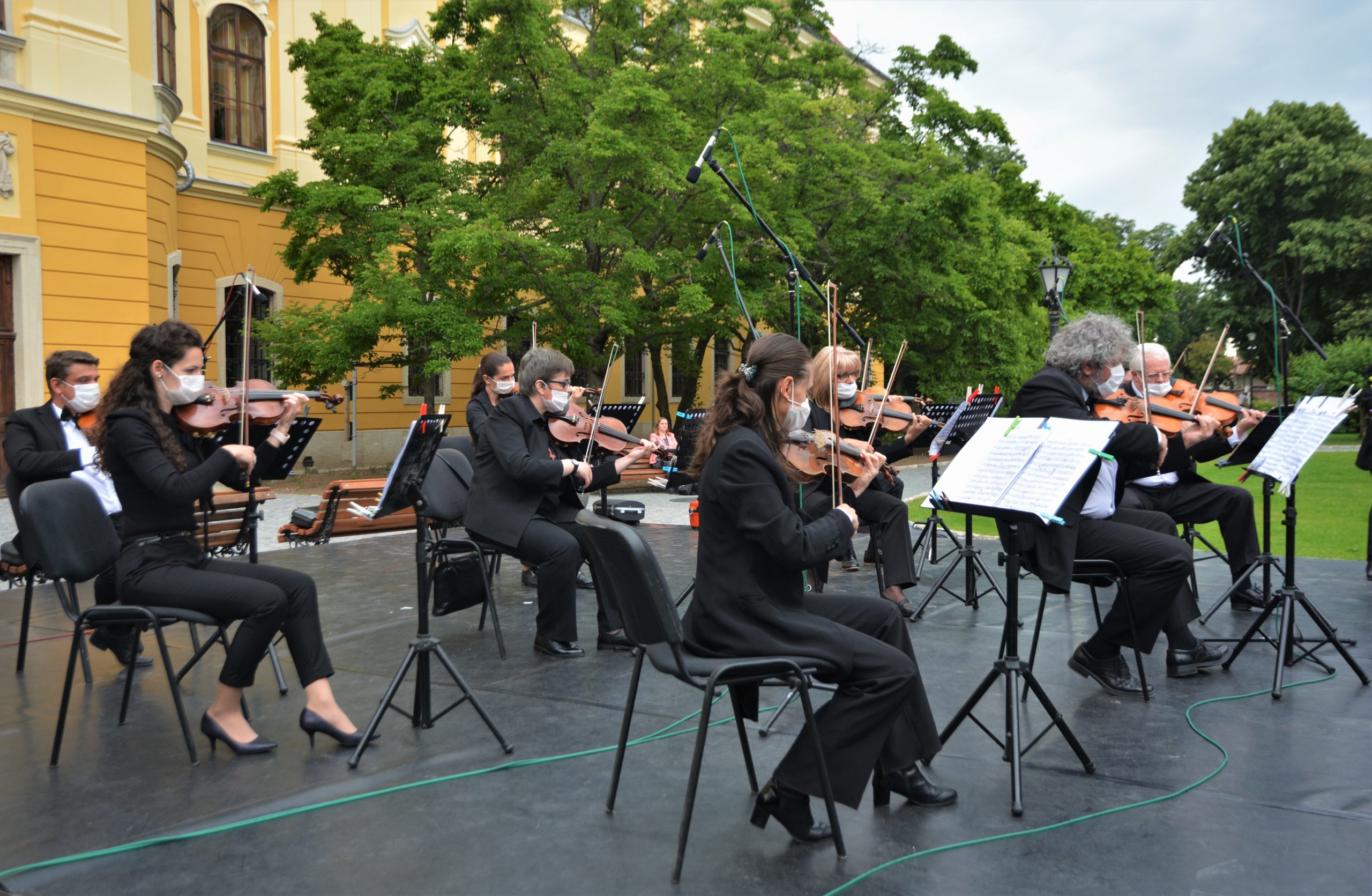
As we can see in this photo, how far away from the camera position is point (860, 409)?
6.79 metres

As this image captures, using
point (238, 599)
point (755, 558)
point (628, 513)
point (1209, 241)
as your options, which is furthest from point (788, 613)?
point (628, 513)

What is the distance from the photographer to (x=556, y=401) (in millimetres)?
6164

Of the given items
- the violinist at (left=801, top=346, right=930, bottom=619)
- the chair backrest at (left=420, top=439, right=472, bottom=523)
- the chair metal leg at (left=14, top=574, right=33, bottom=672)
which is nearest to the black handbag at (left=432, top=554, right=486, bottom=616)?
the chair backrest at (left=420, top=439, right=472, bottom=523)

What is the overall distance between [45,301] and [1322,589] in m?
14.1

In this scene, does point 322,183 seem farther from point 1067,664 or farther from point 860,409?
point 1067,664

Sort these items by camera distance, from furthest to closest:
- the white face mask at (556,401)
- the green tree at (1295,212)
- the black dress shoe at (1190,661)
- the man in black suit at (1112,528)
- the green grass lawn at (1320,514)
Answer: the green tree at (1295,212), the green grass lawn at (1320,514), the white face mask at (556,401), the black dress shoe at (1190,661), the man in black suit at (1112,528)

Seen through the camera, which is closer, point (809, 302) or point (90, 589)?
point (90, 589)

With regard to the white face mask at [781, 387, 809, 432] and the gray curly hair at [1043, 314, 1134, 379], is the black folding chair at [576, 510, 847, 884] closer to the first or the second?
the white face mask at [781, 387, 809, 432]

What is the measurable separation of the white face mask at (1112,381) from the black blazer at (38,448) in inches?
217

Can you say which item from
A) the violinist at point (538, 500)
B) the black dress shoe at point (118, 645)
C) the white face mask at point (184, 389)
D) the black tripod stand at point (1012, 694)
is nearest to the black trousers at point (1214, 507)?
the black tripod stand at point (1012, 694)

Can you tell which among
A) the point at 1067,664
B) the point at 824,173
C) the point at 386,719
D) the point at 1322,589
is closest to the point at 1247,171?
the point at 824,173

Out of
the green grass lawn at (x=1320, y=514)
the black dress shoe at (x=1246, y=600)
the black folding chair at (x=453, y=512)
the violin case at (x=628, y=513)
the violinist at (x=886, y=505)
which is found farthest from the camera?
the violin case at (x=628, y=513)

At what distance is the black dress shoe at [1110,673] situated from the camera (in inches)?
192

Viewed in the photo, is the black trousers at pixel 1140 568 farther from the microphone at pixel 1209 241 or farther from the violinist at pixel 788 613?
the microphone at pixel 1209 241
